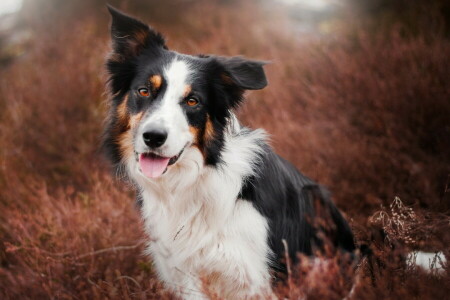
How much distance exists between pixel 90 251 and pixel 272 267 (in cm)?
173

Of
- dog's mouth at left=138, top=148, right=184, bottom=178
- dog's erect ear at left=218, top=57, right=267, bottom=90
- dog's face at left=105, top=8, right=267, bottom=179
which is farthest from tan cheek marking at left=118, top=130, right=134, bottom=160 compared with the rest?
dog's erect ear at left=218, top=57, right=267, bottom=90

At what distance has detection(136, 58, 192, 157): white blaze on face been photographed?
252cm

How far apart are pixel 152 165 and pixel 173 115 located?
1.15ft

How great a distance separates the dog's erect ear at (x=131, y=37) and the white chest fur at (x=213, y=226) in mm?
907

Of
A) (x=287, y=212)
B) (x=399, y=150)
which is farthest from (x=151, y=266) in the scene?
(x=399, y=150)

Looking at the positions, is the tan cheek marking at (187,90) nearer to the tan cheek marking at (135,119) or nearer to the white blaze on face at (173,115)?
the white blaze on face at (173,115)

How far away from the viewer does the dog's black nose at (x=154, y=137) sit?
2462mm

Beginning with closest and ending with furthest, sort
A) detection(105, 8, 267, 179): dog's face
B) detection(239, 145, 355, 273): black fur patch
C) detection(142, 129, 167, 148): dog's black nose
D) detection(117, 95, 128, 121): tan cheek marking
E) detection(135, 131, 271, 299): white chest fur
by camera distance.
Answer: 1. detection(142, 129, 167, 148): dog's black nose
2. detection(105, 8, 267, 179): dog's face
3. detection(135, 131, 271, 299): white chest fur
4. detection(239, 145, 355, 273): black fur patch
5. detection(117, 95, 128, 121): tan cheek marking

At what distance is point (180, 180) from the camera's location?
2.84 metres

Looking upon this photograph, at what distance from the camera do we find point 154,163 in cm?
266

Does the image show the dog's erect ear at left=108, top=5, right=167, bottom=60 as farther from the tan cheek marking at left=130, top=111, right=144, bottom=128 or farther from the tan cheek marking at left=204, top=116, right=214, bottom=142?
the tan cheek marking at left=204, top=116, right=214, bottom=142

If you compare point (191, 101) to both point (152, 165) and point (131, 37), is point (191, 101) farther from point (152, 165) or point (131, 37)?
point (131, 37)

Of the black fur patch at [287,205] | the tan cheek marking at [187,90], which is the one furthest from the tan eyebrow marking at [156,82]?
the black fur patch at [287,205]

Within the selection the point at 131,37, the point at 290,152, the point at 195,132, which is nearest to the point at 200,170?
the point at 195,132
